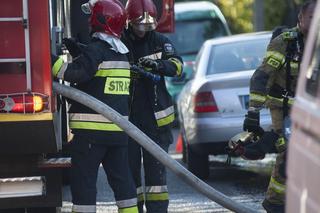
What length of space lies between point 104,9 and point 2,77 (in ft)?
3.30

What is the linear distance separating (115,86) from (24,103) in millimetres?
894

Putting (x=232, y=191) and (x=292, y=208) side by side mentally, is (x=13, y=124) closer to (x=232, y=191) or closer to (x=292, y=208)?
(x=292, y=208)

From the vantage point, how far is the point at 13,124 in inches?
244

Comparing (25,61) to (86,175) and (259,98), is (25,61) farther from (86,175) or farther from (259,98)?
(259,98)

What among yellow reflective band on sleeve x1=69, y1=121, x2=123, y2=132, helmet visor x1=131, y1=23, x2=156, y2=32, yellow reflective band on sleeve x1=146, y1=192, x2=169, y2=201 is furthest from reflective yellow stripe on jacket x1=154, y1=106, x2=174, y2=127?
yellow reflective band on sleeve x1=69, y1=121, x2=123, y2=132

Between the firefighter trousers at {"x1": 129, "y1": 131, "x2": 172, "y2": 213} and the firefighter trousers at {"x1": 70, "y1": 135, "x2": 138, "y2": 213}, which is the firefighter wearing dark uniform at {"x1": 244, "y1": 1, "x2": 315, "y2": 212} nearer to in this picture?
the firefighter trousers at {"x1": 129, "y1": 131, "x2": 172, "y2": 213}

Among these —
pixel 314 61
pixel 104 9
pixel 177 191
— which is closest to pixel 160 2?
pixel 104 9

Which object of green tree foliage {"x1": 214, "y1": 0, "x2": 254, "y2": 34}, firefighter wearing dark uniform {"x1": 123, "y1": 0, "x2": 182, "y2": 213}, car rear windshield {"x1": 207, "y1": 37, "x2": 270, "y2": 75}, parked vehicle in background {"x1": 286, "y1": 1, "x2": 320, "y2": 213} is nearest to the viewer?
parked vehicle in background {"x1": 286, "y1": 1, "x2": 320, "y2": 213}

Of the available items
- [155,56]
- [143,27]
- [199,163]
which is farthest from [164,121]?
[199,163]

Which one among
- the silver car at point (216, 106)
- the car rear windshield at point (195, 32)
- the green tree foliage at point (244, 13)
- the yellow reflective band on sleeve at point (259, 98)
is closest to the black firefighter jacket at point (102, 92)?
the yellow reflective band on sleeve at point (259, 98)

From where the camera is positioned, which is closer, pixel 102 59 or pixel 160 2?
pixel 102 59

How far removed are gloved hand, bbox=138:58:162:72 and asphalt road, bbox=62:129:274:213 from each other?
71.3 inches

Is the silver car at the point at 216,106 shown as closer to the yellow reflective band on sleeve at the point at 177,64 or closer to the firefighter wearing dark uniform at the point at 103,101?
the yellow reflective band on sleeve at the point at 177,64

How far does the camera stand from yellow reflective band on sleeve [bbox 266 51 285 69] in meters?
7.27
